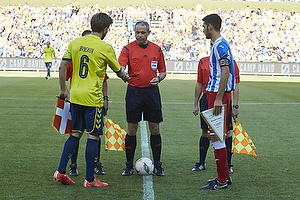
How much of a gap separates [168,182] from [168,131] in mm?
4120

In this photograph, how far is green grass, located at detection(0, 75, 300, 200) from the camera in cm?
526

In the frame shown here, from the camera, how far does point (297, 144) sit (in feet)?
28.2

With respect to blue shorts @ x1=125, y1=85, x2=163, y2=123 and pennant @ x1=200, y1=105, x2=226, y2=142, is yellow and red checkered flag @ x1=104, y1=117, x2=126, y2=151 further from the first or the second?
pennant @ x1=200, y1=105, x2=226, y2=142

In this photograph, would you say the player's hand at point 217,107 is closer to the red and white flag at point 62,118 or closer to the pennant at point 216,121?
the pennant at point 216,121

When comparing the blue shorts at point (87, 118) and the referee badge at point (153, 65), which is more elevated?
the referee badge at point (153, 65)

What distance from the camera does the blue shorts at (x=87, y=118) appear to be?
5.40 meters

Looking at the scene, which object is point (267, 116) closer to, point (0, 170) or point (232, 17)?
point (0, 170)

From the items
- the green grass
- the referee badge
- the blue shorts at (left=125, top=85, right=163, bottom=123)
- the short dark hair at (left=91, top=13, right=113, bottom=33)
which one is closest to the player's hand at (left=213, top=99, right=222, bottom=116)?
the green grass

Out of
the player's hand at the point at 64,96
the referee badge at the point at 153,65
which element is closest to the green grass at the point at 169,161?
the player's hand at the point at 64,96

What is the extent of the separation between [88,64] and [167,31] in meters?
39.4

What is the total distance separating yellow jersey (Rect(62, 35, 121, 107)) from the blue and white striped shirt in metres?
1.11

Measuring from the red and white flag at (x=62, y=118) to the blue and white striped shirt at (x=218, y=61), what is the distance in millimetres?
1798

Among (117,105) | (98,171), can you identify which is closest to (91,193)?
(98,171)

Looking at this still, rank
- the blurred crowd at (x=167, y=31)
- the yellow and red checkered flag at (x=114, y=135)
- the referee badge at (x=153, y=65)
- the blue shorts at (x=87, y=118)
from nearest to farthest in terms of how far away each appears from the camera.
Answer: the blue shorts at (x=87, y=118)
the referee badge at (x=153, y=65)
the yellow and red checkered flag at (x=114, y=135)
the blurred crowd at (x=167, y=31)
